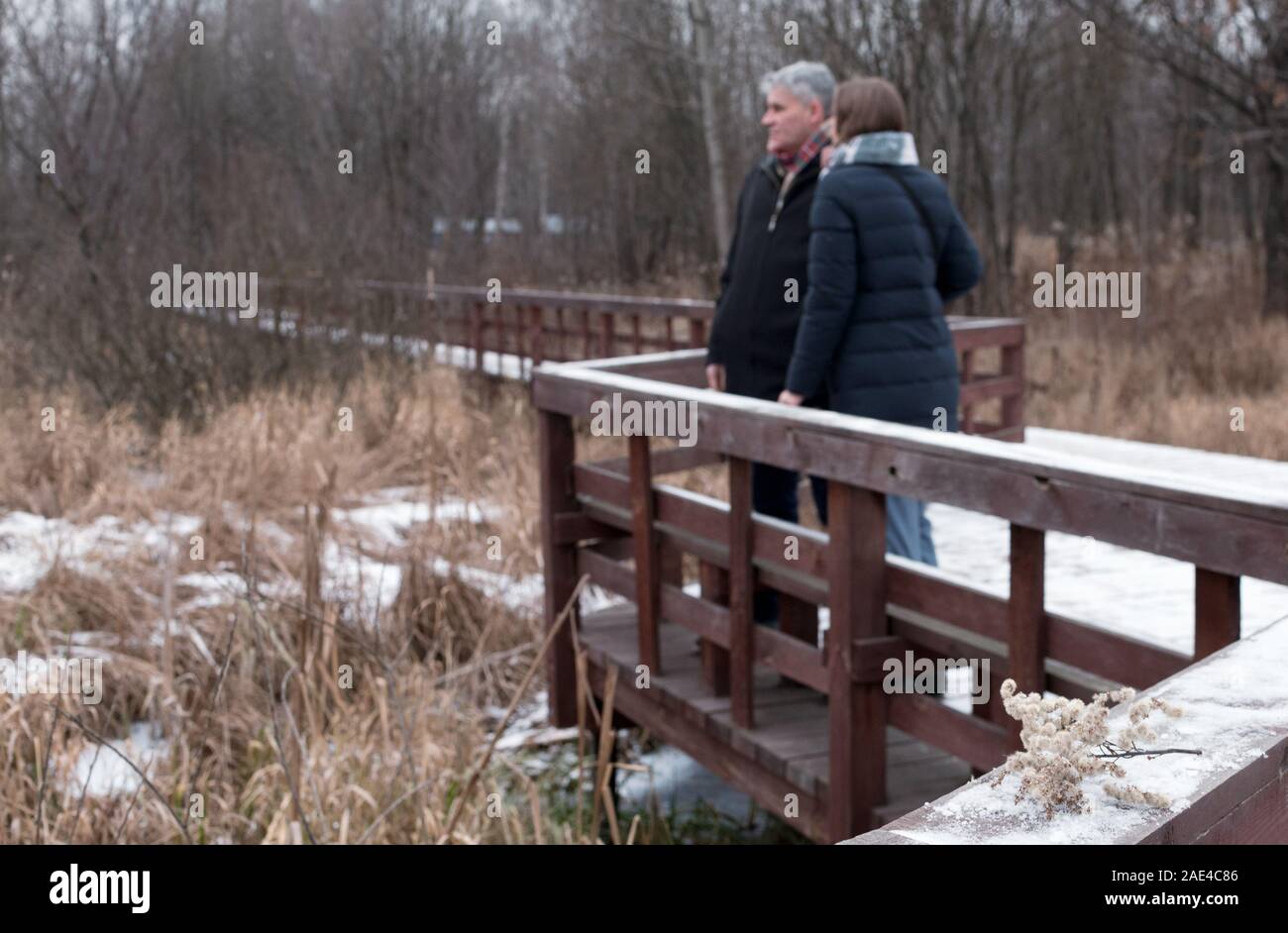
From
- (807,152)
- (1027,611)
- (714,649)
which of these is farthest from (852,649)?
(807,152)

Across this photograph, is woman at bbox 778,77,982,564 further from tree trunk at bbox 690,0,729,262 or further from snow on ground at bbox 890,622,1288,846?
tree trunk at bbox 690,0,729,262

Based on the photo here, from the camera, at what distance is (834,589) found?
10.6 ft

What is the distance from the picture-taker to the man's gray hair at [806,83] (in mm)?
4277

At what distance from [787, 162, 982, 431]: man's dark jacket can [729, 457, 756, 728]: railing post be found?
496 millimetres

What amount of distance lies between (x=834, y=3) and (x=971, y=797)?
13903 millimetres

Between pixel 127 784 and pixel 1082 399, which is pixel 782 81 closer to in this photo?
pixel 127 784

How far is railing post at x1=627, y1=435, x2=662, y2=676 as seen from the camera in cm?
409

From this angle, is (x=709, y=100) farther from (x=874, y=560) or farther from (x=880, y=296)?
(x=874, y=560)

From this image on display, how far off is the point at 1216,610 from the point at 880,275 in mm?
1800

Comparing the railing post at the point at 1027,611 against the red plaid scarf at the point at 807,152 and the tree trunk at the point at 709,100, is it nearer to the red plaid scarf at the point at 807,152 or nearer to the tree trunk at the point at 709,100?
the red plaid scarf at the point at 807,152

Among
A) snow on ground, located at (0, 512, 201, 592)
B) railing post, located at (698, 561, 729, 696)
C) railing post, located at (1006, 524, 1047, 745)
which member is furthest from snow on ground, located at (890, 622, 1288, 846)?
snow on ground, located at (0, 512, 201, 592)

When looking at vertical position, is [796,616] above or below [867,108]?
below
